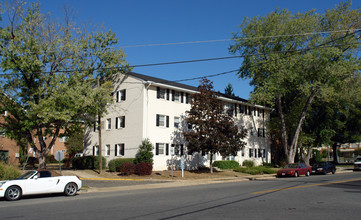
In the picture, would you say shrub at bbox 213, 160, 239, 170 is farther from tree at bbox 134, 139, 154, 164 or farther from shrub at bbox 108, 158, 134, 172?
shrub at bbox 108, 158, 134, 172

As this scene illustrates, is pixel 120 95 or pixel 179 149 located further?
pixel 120 95

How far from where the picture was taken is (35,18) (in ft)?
82.6

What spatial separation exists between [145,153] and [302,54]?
67.4 ft

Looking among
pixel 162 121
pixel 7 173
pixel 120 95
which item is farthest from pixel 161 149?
pixel 7 173

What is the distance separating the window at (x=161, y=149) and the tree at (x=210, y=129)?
3.43 meters

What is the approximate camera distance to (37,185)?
14922 millimetres

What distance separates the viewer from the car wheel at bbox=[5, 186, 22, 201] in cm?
1402

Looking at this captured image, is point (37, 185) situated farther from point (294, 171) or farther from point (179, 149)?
point (294, 171)

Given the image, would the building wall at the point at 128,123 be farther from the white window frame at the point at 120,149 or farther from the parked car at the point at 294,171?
the parked car at the point at 294,171

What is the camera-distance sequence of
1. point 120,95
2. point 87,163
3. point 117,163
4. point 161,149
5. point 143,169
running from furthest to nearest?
1. point 120,95
2. point 87,163
3. point 161,149
4. point 117,163
5. point 143,169

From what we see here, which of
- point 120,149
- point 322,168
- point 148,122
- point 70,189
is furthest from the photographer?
point 322,168

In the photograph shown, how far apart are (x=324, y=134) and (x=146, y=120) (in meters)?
26.9

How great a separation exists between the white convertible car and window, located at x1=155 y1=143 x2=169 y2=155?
15.7 m

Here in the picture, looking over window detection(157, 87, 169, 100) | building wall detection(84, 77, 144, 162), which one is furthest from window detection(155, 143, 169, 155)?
window detection(157, 87, 169, 100)
